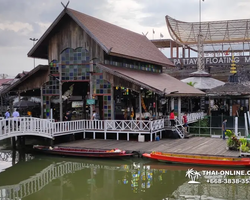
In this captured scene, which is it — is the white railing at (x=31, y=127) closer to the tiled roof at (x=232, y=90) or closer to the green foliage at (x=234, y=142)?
the green foliage at (x=234, y=142)

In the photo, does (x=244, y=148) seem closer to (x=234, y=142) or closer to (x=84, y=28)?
(x=234, y=142)

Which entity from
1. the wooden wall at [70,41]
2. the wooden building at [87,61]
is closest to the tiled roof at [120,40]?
the wooden building at [87,61]

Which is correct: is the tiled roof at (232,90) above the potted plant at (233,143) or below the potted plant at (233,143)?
above

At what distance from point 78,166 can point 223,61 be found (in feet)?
104

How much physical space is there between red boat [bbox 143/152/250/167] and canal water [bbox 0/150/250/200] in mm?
294

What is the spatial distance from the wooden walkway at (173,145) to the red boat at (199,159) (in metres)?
0.79

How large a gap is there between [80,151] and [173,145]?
504cm

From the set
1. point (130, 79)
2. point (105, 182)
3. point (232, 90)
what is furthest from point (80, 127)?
point (232, 90)

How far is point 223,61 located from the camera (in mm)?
43812

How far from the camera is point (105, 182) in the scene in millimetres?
14352

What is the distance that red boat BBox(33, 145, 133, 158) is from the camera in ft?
56.2

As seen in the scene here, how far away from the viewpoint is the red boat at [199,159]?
14810 millimetres

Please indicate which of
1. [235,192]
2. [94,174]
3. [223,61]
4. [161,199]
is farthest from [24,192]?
[223,61]

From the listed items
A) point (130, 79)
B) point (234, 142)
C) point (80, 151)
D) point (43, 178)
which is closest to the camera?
point (43, 178)
